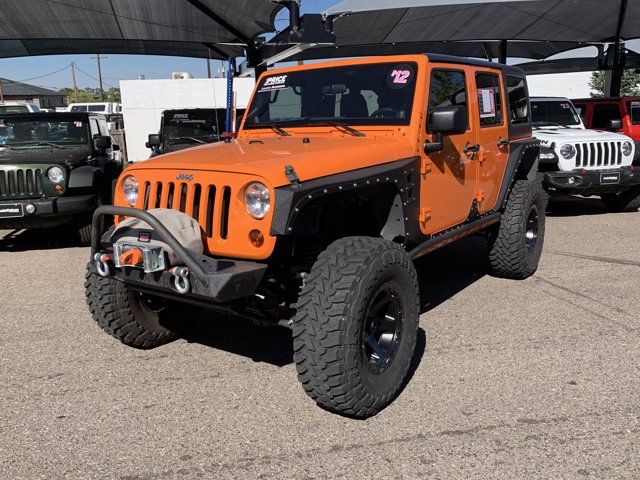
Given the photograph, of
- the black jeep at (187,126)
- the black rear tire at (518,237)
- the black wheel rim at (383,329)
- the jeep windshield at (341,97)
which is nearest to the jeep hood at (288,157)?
the jeep windshield at (341,97)

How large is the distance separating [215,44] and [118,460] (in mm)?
11529

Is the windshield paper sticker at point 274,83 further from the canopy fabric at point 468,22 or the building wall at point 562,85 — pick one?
the building wall at point 562,85

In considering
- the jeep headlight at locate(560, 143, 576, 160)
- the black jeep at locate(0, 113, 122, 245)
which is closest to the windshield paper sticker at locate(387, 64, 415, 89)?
the black jeep at locate(0, 113, 122, 245)

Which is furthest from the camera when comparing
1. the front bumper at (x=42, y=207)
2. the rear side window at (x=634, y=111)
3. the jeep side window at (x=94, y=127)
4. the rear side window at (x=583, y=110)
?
the rear side window at (x=583, y=110)

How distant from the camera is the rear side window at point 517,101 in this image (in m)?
5.27

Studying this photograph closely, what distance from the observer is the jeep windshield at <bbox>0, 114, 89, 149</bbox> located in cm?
793

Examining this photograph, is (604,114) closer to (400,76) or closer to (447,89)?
(447,89)

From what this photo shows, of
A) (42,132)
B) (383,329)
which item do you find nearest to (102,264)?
(383,329)

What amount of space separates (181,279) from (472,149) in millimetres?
2647

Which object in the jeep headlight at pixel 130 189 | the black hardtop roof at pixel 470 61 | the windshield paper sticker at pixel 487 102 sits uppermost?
the black hardtop roof at pixel 470 61

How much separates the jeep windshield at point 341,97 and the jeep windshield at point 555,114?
6.68 metres

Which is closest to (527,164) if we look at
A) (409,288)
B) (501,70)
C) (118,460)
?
(501,70)

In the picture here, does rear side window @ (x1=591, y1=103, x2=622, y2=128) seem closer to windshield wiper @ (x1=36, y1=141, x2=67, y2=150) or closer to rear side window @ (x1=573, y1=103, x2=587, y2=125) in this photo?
rear side window @ (x1=573, y1=103, x2=587, y2=125)

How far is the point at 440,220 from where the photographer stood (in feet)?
13.2
